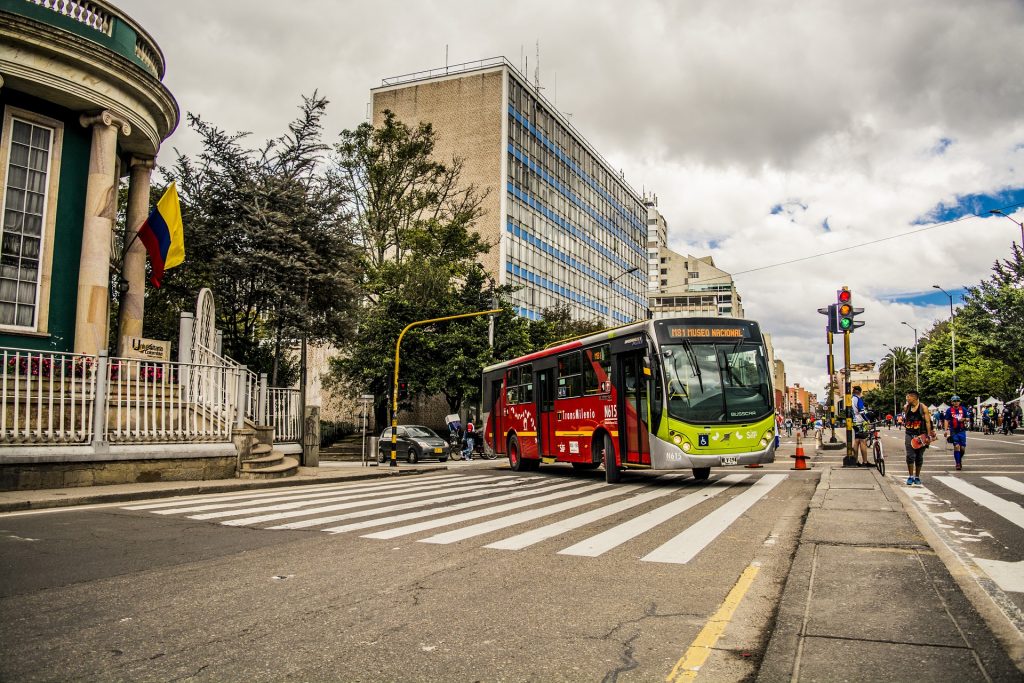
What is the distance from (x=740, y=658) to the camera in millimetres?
3785

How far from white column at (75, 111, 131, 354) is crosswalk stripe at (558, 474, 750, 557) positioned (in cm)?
1263

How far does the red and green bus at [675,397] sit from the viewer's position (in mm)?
13642

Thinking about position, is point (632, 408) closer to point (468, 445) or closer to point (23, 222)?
point (23, 222)

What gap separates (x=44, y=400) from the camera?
12328 millimetres

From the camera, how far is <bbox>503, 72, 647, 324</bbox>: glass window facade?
56000mm

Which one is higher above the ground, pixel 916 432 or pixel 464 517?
pixel 916 432

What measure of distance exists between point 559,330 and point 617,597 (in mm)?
41992

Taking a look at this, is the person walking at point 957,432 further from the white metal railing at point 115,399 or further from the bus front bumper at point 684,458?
the white metal railing at point 115,399

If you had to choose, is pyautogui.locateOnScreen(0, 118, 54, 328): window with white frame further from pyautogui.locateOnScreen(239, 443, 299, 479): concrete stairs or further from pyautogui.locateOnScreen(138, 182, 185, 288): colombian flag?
pyautogui.locateOnScreen(239, 443, 299, 479): concrete stairs

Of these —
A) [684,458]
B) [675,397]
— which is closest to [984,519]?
[684,458]

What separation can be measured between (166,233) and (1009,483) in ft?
59.5

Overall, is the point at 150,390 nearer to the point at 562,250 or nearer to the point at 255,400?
the point at 255,400

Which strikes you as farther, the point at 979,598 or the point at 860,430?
the point at 860,430

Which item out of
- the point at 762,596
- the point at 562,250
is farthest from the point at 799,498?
the point at 562,250
